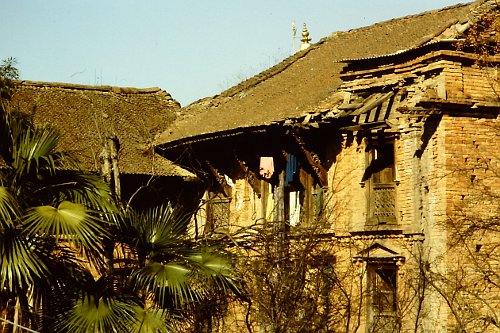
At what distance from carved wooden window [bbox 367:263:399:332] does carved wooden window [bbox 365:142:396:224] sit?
113 cm

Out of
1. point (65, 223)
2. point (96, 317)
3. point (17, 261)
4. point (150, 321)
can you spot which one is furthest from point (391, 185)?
point (17, 261)

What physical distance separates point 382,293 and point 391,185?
2672mm

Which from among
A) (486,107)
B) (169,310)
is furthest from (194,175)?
(169,310)

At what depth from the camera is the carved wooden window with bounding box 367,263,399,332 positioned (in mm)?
21359

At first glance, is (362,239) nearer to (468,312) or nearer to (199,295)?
(468,312)

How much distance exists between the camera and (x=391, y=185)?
2280 centimetres

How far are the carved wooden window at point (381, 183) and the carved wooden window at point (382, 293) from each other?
3.70 ft

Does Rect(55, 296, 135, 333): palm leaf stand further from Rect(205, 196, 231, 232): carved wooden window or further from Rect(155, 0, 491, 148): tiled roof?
Rect(205, 196, 231, 232): carved wooden window

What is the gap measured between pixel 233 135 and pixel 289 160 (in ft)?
5.60

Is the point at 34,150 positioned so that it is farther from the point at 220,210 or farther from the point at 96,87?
the point at 96,87

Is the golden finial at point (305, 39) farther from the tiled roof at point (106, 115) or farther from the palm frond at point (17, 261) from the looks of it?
the palm frond at point (17, 261)

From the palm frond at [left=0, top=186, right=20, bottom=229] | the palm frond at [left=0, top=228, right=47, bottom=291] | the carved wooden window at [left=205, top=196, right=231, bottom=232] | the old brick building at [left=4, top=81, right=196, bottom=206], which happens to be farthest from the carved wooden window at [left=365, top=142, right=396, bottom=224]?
the palm frond at [left=0, top=186, right=20, bottom=229]

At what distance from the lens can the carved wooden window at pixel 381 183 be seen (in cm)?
2275

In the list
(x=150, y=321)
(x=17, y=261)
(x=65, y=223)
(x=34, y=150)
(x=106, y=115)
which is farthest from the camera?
(x=106, y=115)
